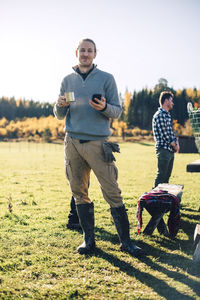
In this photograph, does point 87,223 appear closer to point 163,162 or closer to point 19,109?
point 163,162

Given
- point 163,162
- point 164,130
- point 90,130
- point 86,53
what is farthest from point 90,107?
point 163,162

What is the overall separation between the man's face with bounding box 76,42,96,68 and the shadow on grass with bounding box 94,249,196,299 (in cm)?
250

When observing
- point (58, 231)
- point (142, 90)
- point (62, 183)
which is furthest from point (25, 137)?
point (58, 231)

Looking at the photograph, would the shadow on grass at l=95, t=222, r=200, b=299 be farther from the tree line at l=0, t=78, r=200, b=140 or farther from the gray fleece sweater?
the tree line at l=0, t=78, r=200, b=140

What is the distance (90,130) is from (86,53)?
0.99m

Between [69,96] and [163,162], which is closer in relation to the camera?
[69,96]

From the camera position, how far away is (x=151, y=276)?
11.9ft

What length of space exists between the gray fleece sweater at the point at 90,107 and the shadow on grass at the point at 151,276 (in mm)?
1535

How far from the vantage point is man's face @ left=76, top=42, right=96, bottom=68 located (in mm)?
4215

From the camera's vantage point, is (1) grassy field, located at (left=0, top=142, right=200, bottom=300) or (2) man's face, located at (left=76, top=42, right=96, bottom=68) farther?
(2) man's face, located at (left=76, top=42, right=96, bottom=68)

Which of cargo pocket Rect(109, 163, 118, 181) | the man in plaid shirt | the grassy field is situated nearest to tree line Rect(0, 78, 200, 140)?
the man in plaid shirt

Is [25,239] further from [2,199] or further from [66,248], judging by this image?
[2,199]

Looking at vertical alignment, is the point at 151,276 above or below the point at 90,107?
below

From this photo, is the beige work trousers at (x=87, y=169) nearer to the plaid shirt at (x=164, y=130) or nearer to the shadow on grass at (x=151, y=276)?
the shadow on grass at (x=151, y=276)
